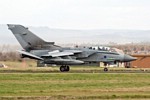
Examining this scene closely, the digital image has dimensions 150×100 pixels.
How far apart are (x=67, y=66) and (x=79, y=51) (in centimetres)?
194

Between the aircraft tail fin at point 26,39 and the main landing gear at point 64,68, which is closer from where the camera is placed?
the main landing gear at point 64,68

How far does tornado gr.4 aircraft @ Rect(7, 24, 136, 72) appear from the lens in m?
52.0

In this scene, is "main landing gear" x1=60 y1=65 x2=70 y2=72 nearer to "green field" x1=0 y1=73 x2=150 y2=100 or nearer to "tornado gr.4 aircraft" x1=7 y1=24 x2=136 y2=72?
"tornado gr.4 aircraft" x1=7 y1=24 x2=136 y2=72

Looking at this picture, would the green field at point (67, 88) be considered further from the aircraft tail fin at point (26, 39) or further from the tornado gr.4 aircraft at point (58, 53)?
the aircraft tail fin at point (26, 39)

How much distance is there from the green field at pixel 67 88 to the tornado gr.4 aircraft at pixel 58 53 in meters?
12.1

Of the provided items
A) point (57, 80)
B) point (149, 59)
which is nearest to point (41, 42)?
point (57, 80)

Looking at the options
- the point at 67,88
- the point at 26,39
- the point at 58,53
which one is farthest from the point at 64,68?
the point at 67,88

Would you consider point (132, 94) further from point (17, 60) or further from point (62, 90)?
point (17, 60)

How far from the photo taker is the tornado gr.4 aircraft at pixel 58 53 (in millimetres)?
52000

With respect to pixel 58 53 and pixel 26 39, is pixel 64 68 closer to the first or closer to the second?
pixel 58 53

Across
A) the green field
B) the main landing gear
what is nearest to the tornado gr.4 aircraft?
the main landing gear

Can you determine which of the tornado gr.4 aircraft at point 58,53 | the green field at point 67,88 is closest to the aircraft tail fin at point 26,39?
the tornado gr.4 aircraft at point 58,53

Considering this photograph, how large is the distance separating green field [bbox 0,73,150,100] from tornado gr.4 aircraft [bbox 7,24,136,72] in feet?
39.8

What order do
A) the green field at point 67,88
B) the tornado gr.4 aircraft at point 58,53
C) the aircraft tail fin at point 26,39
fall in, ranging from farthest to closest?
the aircraft tail fin at point 26,39 → the tornado gr.4 aircraft at point 58,53 → the green field at point 67,88
